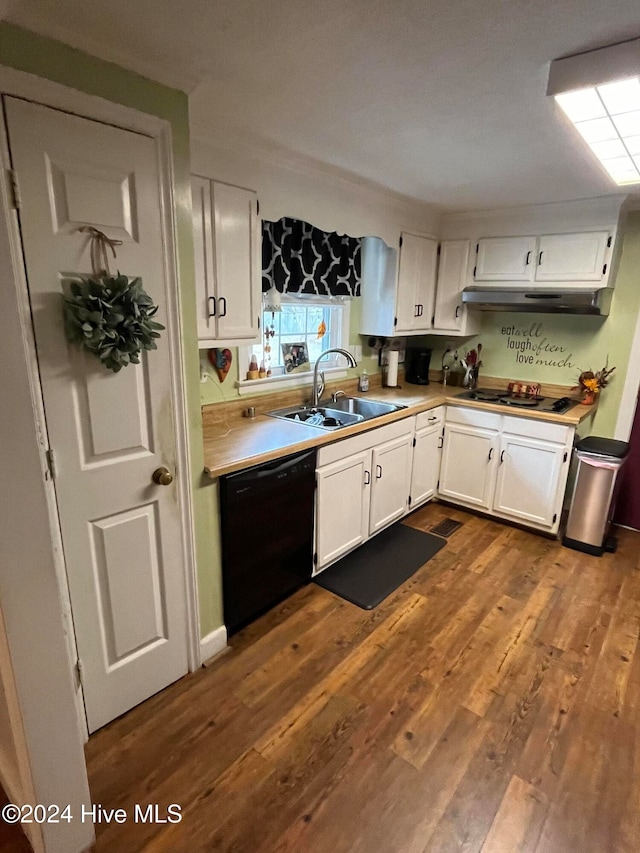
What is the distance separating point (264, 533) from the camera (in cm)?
221

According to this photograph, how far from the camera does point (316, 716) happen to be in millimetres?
1842

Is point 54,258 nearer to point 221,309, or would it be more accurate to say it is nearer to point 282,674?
point 221,309

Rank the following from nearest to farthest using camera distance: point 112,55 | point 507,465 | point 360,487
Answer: point 112,55, point 360,487, point 507,465

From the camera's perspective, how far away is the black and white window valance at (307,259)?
265 cm

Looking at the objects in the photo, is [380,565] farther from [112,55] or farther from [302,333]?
[112,55]

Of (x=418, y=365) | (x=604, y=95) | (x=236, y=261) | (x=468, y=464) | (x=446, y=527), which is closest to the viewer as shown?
(x=604, y=95)

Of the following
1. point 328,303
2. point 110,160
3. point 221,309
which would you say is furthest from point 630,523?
point 110,160

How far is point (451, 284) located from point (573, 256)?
860 mm

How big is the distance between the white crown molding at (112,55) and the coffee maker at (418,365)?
9.23 ft

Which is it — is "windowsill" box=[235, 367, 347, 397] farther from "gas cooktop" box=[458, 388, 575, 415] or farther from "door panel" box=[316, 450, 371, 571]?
→ "gas cooktop" box=[458, 388, 575, 415]

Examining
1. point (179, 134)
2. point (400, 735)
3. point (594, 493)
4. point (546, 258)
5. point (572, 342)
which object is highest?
point (179, 134)

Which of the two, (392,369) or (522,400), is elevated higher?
(392,369)

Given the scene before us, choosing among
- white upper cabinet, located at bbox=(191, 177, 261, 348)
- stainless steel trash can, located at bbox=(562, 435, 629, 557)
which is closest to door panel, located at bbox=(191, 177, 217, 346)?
white upper cabinet, located at bbox=(191, 177, 261, 348)

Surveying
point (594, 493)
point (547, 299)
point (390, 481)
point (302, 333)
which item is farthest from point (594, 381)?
point (302, 333)
